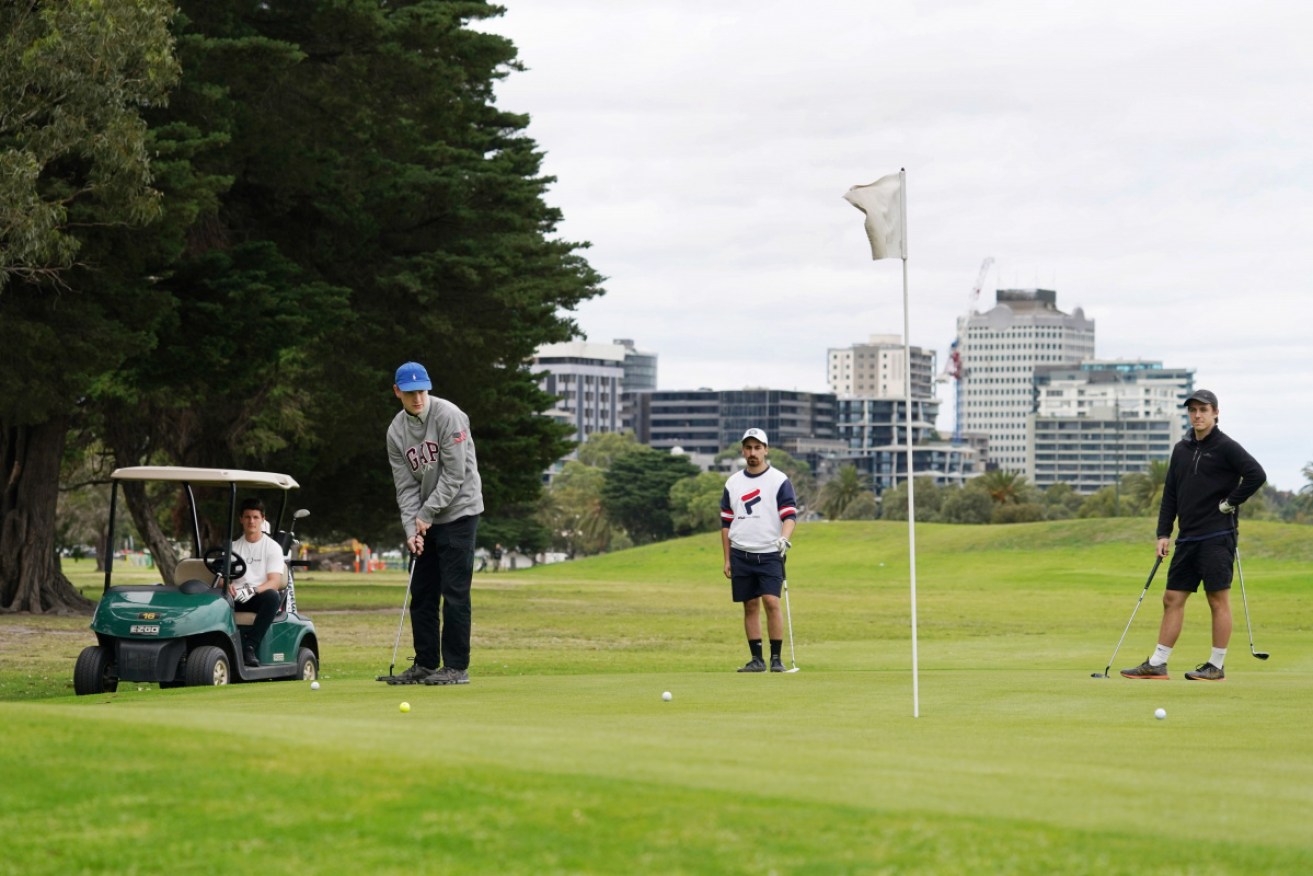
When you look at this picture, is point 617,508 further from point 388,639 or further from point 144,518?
point 388,639

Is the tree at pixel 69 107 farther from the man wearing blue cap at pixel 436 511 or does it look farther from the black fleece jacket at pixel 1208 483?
the black fleece jacket at pixel 1208 483

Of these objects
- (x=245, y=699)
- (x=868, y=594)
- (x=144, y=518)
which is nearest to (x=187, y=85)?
(x=144, y=518)

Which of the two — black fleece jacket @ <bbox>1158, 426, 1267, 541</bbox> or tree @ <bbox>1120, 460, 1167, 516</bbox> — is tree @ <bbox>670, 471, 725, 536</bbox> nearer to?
tree @ <bbox>1120, 460, 1167, 516</bbox>

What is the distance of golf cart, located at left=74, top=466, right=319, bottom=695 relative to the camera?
13.9 meters

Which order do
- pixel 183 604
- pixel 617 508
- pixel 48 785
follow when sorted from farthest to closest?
1. pixel 617 508
2. pixel 183 604
3. pixel 48 785

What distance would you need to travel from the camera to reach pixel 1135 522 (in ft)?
278

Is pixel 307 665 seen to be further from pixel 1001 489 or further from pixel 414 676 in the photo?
pixel 1001 489

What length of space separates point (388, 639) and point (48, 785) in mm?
20357

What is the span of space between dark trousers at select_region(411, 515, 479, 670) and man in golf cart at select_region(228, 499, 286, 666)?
99.5 inches

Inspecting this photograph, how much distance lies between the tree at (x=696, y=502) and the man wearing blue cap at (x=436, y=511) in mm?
128362

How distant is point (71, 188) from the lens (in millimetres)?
25031

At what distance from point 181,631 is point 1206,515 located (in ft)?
26.5

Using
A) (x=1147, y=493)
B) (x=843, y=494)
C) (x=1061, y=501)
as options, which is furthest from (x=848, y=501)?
(x=1147, y=493)

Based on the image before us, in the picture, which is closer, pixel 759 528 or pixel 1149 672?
pixel 1149 672
